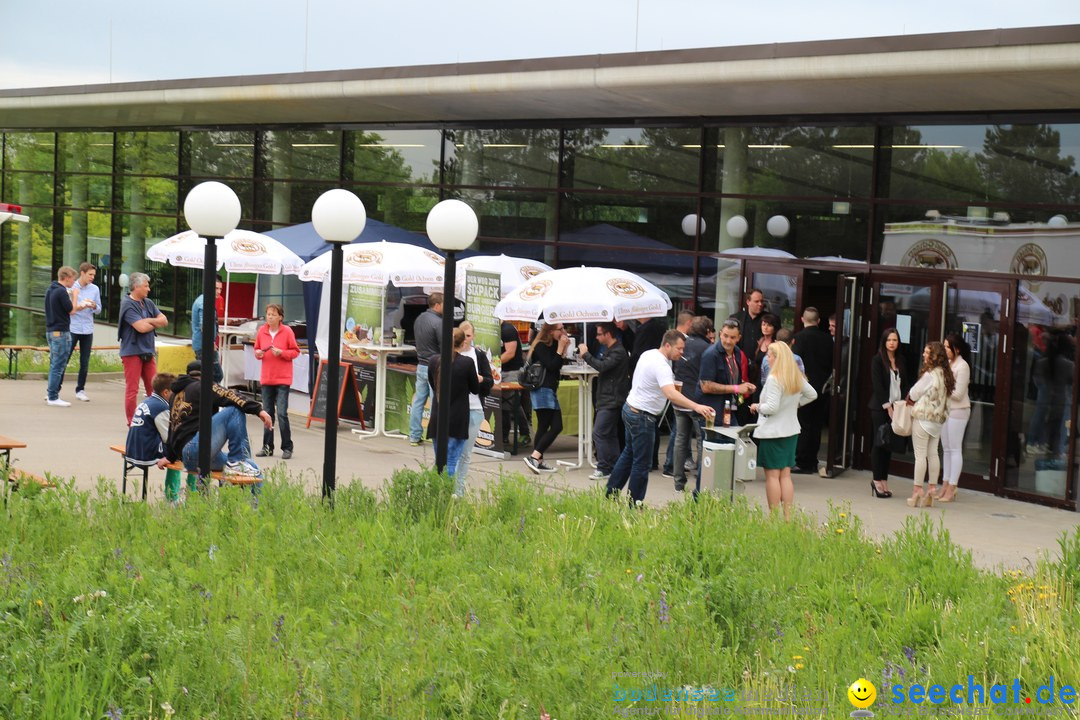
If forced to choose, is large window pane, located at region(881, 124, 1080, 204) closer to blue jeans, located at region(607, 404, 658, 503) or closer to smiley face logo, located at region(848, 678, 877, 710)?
blue jeans, located at region(607, 404, 658, 503)

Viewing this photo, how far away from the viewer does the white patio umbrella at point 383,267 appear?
16.0 meters

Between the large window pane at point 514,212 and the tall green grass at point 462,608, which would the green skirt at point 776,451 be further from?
the large window pane at point 514,212

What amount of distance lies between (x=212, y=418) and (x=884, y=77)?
759cm

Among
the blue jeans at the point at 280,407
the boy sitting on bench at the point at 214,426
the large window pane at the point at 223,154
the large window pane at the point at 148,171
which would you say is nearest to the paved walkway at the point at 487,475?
the blue jeans at the point at 280,407

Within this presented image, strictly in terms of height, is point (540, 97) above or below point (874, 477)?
above

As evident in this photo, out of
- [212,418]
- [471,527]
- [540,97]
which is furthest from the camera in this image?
[540,97]

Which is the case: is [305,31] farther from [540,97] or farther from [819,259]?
[819,259]

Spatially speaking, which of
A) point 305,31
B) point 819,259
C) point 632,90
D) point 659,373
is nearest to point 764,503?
point 659,373

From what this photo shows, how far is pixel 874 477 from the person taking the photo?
537 inches

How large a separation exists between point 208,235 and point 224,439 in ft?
5.67

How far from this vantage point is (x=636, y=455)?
11539 mm

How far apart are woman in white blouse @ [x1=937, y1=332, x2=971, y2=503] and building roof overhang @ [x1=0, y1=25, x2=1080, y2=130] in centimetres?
280

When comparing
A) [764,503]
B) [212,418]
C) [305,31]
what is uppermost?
[305,31]

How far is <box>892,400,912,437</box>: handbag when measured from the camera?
1308 centimetres
